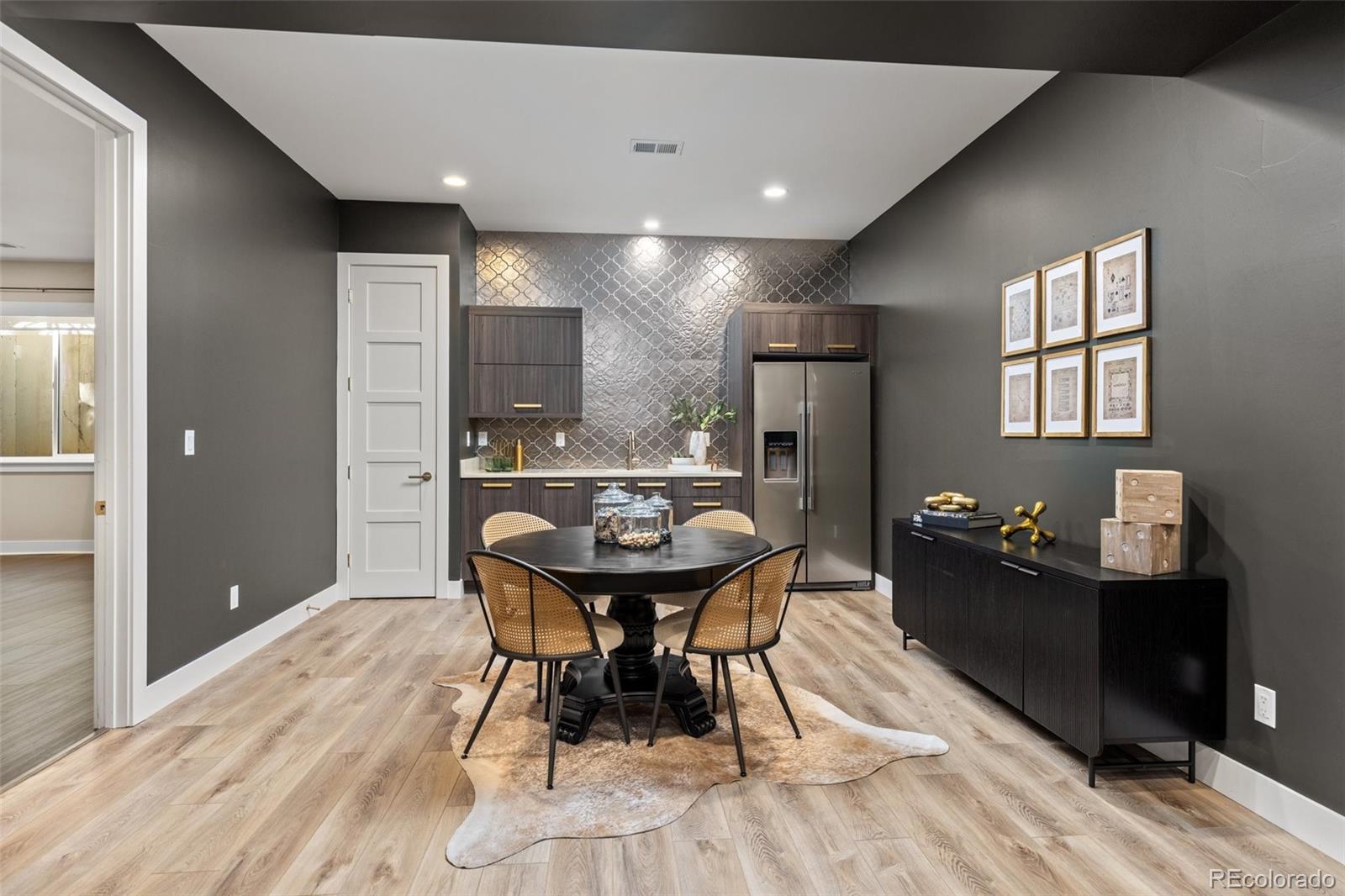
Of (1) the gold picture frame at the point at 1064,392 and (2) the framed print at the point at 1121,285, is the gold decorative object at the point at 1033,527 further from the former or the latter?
(2) the framed print at the point at 1121,285

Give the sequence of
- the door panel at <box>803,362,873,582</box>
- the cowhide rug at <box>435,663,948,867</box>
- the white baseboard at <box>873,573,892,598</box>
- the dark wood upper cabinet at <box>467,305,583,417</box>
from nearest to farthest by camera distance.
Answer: the cowhide rug at <box>435,663,948,867</box>
the white baseboard at <box>873,573,892,598</box>
the door panel at <box>803,362,873,582</box>
the dark wood upper cabinet at <box>467,305,583,417</box>

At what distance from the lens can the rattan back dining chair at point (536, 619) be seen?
2.33 metres

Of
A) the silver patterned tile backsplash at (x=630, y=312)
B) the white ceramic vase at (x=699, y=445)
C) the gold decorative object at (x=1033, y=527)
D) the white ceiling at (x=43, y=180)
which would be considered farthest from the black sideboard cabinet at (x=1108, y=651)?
the white ceiling at (x=43, y=180)

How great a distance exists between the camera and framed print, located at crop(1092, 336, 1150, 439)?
265 cm

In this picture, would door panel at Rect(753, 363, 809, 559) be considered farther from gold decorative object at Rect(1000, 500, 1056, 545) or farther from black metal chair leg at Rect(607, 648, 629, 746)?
black metal chair leg at Rect(607, 648, 629, 746)

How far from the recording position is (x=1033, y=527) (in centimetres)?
313

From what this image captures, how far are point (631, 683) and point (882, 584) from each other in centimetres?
284

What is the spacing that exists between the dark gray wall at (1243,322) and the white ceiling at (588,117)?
67cm

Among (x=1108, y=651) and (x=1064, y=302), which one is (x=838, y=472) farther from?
(x=1108, y=651)

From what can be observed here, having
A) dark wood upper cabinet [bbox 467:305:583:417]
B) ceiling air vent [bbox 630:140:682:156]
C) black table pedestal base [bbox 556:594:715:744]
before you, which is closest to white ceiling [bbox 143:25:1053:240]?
ceiling air vent [bbox 630:140:682:156]

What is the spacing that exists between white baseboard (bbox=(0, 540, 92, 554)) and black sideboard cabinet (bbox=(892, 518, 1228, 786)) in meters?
8.26

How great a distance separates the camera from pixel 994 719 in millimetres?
2912

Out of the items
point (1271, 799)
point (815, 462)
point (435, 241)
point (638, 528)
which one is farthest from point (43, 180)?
point (1271, 799)

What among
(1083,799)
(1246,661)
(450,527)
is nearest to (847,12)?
(1246,661)
